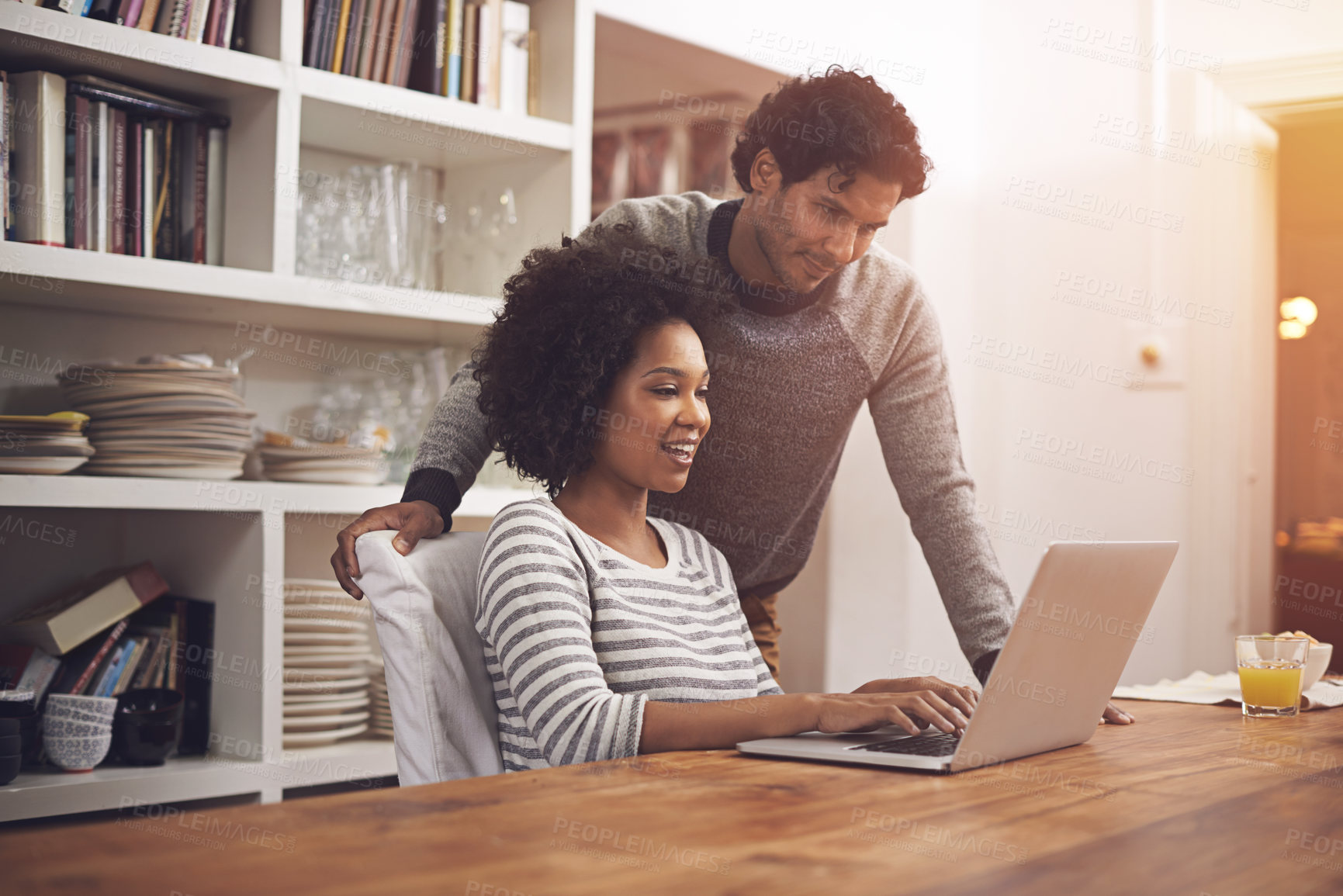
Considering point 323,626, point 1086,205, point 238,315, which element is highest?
point 1086,205

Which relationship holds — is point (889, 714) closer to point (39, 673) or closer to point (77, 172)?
point (39, 673)

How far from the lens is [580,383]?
1396 millimetres

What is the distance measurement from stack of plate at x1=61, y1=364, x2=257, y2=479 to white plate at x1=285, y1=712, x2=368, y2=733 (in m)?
0.47

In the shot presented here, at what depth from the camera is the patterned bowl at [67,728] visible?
6.17 feet

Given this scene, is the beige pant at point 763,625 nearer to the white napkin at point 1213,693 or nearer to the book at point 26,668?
the white napkin at point 1213,693

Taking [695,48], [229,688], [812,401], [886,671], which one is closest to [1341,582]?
[886,671]

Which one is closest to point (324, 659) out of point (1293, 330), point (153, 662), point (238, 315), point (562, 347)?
point (153, 662)

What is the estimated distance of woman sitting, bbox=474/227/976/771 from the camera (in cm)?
114

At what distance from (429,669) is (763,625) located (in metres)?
0.82

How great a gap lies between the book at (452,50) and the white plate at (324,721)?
4.00 ft

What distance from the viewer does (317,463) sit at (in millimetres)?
2172

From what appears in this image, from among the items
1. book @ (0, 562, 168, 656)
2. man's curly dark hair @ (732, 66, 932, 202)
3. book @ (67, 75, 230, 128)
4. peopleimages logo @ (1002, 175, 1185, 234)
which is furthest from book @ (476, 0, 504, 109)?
peopleimages logo @ (1002, 175, 1185, 234)

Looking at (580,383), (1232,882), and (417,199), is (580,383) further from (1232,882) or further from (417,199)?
(417,199)

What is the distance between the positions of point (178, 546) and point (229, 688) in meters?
0.31
